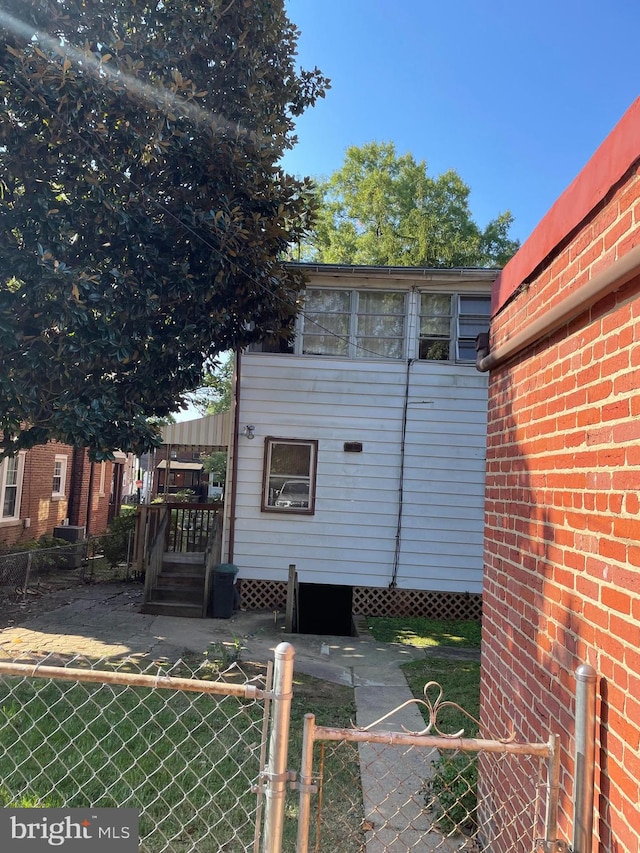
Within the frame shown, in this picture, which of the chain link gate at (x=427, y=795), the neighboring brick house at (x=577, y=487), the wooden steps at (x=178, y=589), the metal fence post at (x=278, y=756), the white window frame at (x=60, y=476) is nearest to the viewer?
the neighboring brick house at (x=577, y=487)

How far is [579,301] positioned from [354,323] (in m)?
8.80

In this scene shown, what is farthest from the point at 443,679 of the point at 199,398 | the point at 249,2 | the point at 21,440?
the point at 199,398

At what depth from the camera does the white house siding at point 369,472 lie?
34.1 ft

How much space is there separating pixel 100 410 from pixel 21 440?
1.37 metres

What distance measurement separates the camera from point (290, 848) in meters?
3.29

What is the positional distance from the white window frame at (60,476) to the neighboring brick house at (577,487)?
16615 millimetres

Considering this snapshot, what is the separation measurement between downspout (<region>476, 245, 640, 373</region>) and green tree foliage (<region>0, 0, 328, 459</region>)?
5.53 meters

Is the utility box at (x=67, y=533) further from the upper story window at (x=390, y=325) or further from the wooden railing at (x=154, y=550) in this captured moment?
the upper story window at (x=390, y=325)

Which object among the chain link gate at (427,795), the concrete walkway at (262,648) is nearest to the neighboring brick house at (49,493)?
the concrete walkway at (262,648)

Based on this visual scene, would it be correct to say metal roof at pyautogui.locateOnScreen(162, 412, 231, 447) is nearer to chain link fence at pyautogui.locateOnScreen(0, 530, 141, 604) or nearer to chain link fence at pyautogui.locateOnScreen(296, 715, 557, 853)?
chain link fence at pyautogui.locateOnScreen(0, 530, 141, 604)

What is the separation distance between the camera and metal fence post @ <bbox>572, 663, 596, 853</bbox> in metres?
1.80

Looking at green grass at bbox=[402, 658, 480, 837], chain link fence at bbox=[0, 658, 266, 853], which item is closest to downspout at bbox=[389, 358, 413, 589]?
green grass at bbox=[402, 658, 480, 837]

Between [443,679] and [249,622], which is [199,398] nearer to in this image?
[249,622]

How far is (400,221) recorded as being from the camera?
27781 mm
